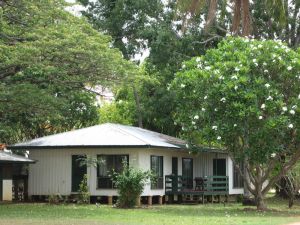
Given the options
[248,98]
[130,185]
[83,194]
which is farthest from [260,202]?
[83,194]

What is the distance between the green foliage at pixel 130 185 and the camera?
25.9 m

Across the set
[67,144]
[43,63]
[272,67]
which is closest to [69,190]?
[67,144]

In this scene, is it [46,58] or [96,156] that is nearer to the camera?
[46,58]

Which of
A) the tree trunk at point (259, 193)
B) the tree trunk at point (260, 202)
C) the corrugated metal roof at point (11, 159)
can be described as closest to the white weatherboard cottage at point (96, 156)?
the corrugated metal roof at point (11, 159)

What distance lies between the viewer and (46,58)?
74.3 feet

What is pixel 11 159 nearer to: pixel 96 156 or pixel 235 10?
pixel 96 156

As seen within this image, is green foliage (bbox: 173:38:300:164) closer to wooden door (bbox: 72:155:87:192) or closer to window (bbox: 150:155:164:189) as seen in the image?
window (bbox: 150:155:164:189)

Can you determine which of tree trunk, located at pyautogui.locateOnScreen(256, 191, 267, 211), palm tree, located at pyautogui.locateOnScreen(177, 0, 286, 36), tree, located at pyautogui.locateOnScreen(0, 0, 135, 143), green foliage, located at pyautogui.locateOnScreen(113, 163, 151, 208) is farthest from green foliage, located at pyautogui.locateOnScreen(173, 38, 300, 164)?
palm tree, located at pyautogui.locateOnScreen(177, 0, 286, 36)

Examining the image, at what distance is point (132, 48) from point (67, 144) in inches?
502

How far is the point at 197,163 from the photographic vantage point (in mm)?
35688

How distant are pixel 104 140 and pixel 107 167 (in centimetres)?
134

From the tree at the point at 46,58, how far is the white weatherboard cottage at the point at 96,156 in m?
3.38

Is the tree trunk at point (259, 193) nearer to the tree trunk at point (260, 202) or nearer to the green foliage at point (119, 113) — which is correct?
the tree trunk at point (260, 202)

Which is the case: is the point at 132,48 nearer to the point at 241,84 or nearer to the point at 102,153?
the point at 102,153
